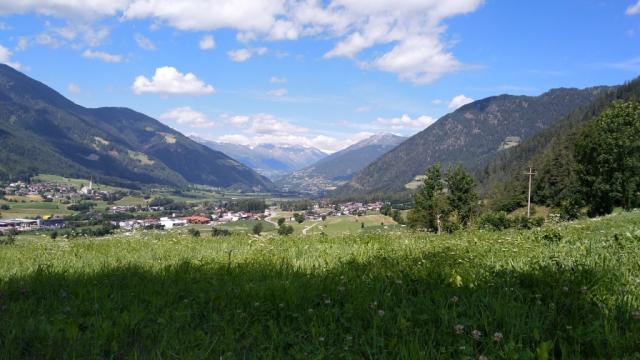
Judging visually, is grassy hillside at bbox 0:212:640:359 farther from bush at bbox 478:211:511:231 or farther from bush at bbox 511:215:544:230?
bush at bbox 478:211:511:231

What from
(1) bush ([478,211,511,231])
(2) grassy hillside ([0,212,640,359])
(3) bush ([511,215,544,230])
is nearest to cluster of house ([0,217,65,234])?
(1) bush ([478,211,511,231])

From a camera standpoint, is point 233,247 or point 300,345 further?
point 233,247

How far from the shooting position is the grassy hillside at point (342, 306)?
413 centimetres

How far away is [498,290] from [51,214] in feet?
652

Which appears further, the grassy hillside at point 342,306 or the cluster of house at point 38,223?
the cluster of house at point 38,223

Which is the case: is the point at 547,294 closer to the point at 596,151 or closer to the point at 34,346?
the point at 34,346

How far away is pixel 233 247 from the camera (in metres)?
10.7

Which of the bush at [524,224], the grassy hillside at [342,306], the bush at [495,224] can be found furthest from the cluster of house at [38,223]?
the grassy hillside at [342,306]

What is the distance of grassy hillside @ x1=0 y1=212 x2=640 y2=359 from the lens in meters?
4.13

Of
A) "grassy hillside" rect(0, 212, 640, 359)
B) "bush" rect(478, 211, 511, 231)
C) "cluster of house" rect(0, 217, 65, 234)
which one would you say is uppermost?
"grassy hillside" rect(0, 212, 640, 359)

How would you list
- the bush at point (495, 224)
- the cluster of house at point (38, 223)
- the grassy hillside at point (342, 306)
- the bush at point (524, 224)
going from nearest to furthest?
the grassy hillside at point (342, 306) → the bush at point (524, 224) → the bush at point (495, 224) → the cluster of house at point (38, 223)

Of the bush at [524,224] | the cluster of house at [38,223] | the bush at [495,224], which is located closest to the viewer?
the bush at [524,224]

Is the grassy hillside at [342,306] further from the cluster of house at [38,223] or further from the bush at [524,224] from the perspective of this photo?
the cluster of house at [38,223]

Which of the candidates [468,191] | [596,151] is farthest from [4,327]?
[468,191]
